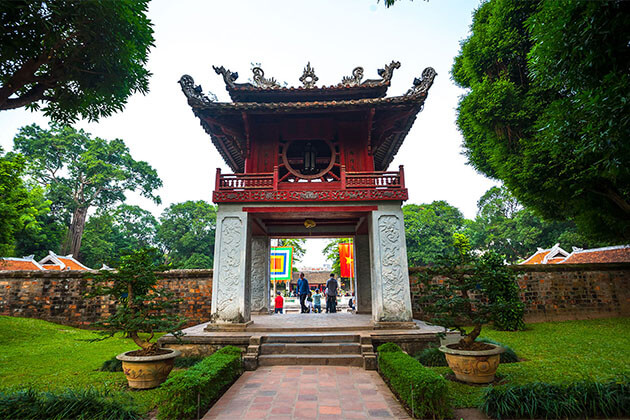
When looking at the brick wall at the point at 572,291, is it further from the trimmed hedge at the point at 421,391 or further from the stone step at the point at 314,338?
the trimmed hedge at the point at 421,391

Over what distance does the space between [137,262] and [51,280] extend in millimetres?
8270

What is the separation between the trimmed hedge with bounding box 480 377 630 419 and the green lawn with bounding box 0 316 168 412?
4170 millimetres

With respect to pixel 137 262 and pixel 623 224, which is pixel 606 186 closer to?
pixel 623 224

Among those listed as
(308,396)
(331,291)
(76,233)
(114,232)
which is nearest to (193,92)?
(308,396)

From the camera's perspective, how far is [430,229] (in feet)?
91.3

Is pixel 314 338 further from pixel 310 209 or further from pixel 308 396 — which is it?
pixel 310 209

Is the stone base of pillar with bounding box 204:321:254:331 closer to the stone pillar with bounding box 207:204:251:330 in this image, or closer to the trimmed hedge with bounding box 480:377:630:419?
the stone pillar with bounding box 207:204:251:330

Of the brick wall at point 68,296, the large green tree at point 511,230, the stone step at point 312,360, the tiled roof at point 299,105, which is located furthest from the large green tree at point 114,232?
the large green tree at point 511,230

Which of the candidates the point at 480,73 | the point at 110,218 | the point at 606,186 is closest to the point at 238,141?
the point at 480,73

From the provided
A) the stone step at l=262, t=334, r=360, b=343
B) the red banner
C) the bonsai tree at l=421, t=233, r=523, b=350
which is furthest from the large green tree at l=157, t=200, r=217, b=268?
the bonsai tree at l=421, t=233, r=523, b=350

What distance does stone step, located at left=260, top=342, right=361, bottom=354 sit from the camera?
6.10 meters

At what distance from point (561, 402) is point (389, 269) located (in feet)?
13.1

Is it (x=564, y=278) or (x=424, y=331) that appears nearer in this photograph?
(x=424, y=331)

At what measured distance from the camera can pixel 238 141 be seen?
8.77 meters
